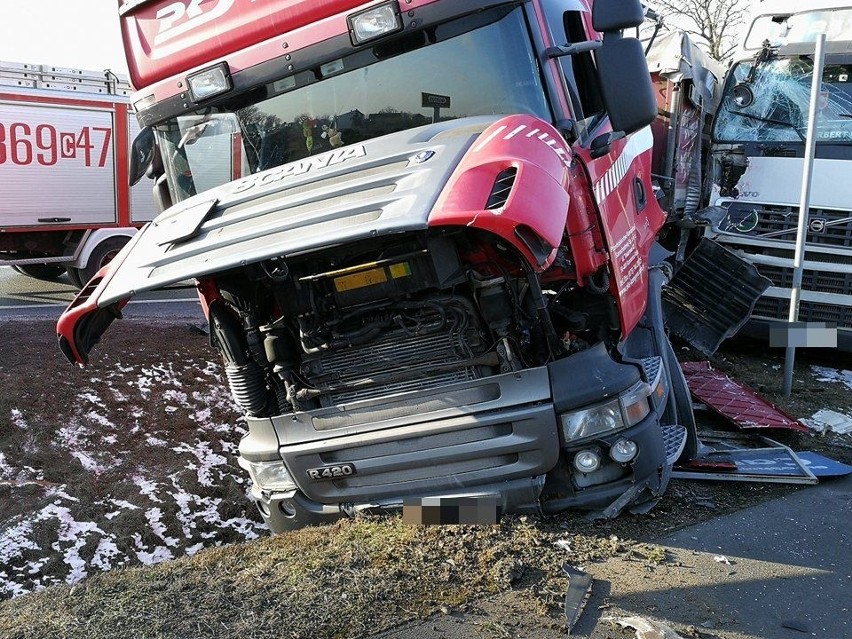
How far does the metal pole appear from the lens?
6.49 metres

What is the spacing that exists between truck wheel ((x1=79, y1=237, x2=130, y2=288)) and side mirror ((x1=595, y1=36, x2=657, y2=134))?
1104cm

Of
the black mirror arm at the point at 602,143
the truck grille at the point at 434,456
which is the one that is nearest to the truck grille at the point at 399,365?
the truck grille at the point at 434,456

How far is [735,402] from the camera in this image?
19.8 feet

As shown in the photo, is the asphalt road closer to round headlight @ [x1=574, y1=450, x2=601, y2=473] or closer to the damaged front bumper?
the damaged front bumper

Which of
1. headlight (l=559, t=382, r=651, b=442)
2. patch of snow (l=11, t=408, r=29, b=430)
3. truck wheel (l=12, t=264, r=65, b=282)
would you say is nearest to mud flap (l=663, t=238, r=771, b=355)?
headlight (l=559, t=382, r=651, b=442)

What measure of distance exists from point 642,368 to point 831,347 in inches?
171

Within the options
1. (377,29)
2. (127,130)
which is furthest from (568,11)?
(127,130)

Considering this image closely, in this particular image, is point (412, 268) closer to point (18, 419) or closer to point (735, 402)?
point (735, 402)

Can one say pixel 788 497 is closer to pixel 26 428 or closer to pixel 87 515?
pixel 87 515

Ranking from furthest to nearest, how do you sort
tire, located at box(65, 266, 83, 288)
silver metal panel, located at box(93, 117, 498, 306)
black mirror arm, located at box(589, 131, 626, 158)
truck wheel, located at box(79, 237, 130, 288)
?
tire, located at box(65, 266, 83, 288) < truck wheel, located at box(79, 237, 130, 288) < black mirror arm, located at box(589, 131, 626, 158) < silver metal panel, located at box(93, 117, 498, 306)

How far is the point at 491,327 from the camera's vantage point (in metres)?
3.60

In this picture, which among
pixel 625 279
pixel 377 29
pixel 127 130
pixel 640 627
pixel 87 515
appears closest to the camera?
pixel 640 627

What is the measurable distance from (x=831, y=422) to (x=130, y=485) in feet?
17.1

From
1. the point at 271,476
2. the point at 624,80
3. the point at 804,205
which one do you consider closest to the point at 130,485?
the point at 271,476
